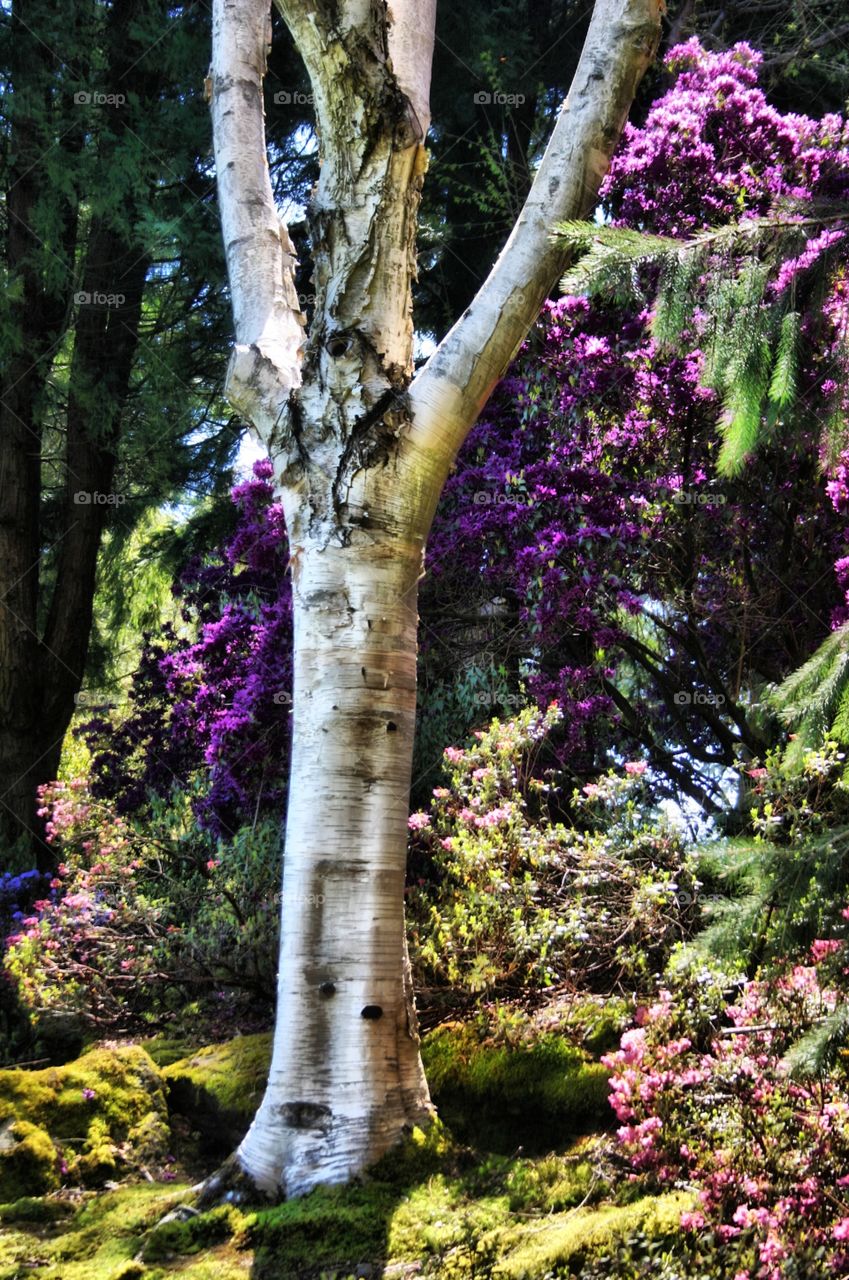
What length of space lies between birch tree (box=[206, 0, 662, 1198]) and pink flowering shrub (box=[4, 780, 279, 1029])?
1.64m

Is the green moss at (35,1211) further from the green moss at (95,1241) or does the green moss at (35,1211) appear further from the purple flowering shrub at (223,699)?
the purple flowering shrub at (223,699)

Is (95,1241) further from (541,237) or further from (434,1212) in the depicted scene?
(541,237)

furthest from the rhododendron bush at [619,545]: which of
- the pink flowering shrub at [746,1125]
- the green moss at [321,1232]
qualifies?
the green moss at [321,1232]

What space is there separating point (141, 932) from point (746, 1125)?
11.7ft

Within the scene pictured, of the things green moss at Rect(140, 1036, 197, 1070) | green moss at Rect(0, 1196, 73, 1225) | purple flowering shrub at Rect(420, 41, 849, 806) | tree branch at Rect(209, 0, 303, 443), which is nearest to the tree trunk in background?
tree branch at Rect(209, 0, 303, 443)

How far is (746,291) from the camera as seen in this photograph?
3.01m

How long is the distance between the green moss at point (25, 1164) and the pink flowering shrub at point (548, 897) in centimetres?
160

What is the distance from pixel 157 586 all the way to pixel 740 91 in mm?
6643

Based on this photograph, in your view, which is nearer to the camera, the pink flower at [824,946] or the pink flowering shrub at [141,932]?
the pink flower at [824,946]

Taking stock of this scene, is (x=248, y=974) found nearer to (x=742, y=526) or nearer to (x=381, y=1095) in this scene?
(x=381, y=1095)

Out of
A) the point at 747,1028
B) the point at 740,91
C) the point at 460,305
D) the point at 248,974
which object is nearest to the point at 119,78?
the point at 460,305

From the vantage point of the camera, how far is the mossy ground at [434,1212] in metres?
3.31

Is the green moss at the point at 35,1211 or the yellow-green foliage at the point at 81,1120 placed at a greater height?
the yellow-green foliage at the point at 81,1120

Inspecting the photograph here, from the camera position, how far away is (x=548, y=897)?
4.88m
